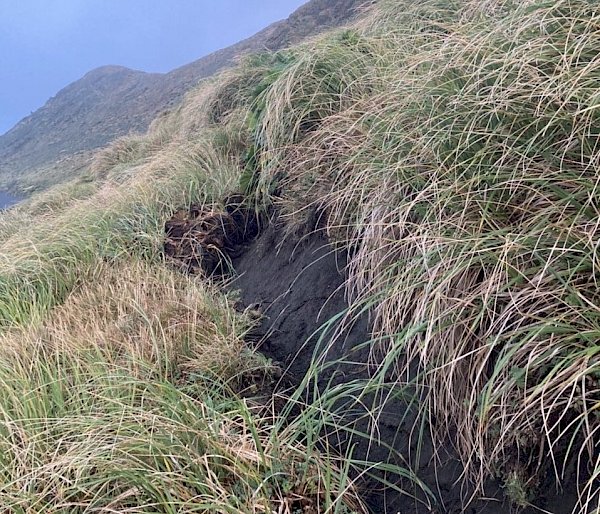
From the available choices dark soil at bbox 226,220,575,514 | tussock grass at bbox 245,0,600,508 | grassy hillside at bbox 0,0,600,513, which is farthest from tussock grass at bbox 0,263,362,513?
tussock grass at bbox 245,0,600,508

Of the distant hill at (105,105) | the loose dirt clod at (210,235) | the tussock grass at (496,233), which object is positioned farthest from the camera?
the distant hill at (105,105)

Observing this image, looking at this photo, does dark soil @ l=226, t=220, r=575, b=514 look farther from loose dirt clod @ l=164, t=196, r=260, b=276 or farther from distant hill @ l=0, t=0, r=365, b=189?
distant hill @ l=0, t=0, r=365, b=189

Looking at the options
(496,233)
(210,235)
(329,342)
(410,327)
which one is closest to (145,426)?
(329,342)

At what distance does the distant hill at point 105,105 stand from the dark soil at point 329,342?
12.1 meters

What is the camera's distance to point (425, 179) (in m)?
2.35

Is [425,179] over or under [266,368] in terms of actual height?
over

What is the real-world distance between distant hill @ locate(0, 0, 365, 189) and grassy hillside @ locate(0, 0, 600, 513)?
12.5m

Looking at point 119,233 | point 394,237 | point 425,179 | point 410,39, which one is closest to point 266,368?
point 394,237

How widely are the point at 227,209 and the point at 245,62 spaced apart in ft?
13.7

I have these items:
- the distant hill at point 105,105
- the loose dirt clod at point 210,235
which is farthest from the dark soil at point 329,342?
the distant hill at point 105,105

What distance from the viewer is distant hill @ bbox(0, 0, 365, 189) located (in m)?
17.5

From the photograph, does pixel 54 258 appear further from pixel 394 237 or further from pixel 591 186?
pixel 591 186

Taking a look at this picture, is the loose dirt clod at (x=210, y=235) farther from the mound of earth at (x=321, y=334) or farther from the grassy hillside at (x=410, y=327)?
the grassy hillside at (x=410, y=327)

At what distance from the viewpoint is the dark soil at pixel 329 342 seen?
5.66ft
